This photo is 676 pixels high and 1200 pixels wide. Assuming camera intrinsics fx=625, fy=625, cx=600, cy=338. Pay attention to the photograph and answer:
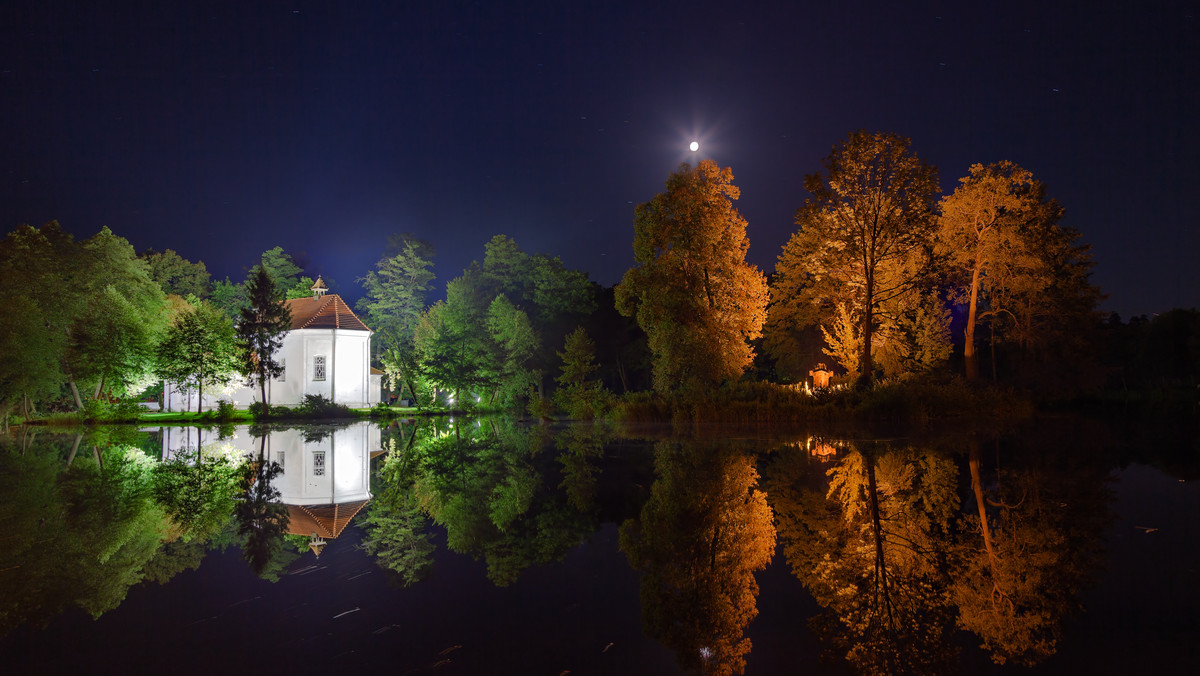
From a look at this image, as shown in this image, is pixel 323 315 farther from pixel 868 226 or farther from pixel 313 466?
pixel 868 226

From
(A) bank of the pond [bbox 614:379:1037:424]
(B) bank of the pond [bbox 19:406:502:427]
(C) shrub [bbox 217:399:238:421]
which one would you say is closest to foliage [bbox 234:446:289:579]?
(A) bank of the pond [bbox 614:379:1037:424]

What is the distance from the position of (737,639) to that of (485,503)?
17.6 ft

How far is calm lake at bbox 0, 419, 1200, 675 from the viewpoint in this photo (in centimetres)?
371

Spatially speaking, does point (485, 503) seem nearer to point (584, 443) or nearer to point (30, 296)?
point (584, 443)

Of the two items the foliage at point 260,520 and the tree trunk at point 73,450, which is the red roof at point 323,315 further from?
the foliage at point 260,520

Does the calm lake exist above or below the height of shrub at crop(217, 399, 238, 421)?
below

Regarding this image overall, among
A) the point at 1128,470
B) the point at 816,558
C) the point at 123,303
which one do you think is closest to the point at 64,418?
the point at 123,303

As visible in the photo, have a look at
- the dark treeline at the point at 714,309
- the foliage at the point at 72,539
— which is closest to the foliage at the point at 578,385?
the dark treeline at the point at 714,309

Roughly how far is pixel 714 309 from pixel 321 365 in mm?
27704

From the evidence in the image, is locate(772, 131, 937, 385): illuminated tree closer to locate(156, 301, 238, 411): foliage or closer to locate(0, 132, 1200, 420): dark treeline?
locate(0, 132, 1200, 420): dark treeline

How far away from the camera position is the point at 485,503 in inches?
341

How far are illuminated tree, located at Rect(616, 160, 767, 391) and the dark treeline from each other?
0.07 m

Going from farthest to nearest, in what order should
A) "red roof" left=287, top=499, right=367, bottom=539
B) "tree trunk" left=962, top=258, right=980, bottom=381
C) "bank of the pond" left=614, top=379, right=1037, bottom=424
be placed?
"tree trunk" left=962, top=258, right=980, bottom=381
"bank of the pond" left=614, top=379, right=1037, bottom=424
"red roof" left=287, top=499, right=367, bottom=539

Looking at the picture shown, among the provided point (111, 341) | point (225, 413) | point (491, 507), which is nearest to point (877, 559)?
point (491, 507)
